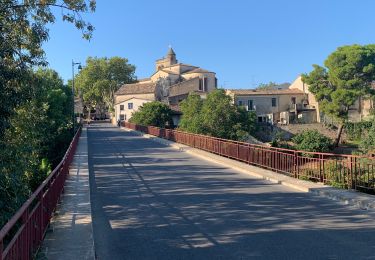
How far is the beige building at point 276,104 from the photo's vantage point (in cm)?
7019

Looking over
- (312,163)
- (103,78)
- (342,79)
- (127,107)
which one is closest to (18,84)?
(312,163)

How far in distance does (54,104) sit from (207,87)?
6267 centimetres

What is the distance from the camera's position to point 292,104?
7400 centimetres

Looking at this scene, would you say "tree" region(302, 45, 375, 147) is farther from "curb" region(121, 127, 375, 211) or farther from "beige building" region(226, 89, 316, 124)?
"curb" region(121, 127, 375, 211)

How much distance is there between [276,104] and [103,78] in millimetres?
52138

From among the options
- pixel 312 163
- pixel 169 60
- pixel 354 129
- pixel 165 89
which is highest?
pixel 169 60

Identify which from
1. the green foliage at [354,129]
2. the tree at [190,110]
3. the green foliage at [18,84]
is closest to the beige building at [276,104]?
the green foliage at [354,129]

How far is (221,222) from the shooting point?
828cm

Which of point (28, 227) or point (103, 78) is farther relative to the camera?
point (103, 78)

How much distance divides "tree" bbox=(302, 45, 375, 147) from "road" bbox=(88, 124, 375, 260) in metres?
45.5

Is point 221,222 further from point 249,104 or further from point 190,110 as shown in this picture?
point 249,104

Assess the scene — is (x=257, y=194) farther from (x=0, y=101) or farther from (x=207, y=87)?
(x=207, y=87)

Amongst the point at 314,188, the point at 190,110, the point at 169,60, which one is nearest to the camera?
the point at 314,188

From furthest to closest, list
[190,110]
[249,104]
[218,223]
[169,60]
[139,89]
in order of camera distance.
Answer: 1. [169,60]
2. [139,89]
3. [249,104]
4. [190,110]
5. [218,223]
